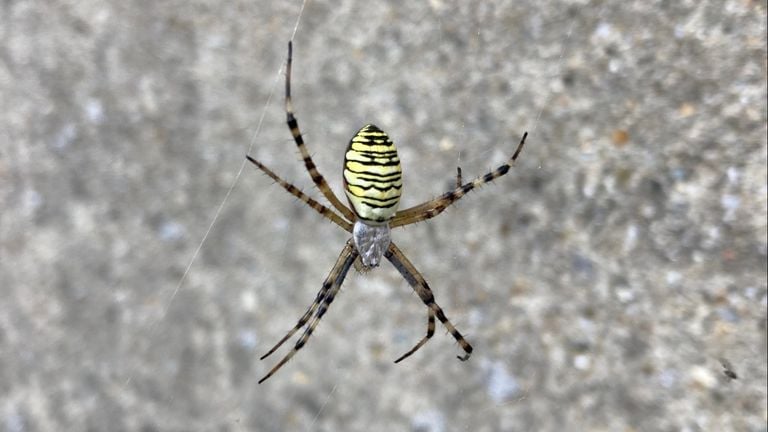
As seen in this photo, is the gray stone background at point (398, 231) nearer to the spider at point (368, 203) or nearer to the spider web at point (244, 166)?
the spider web at point (244, 166)

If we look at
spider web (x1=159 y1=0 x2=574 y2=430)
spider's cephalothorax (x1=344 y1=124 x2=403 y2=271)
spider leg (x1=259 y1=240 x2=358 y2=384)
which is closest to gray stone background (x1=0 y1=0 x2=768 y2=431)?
spider web (x1=159 y1=0 x2=574 y2=430)

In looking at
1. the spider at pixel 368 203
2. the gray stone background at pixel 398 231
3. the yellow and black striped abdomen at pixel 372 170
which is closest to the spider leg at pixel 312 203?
the spider at pixel 368 203

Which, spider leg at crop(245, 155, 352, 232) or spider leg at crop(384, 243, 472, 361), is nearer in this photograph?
spider leg at crop(245, 155, 352, 232)

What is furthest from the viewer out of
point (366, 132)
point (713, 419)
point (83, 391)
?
point (83, 391)

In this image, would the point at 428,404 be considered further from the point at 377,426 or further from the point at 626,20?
the point at 626,20

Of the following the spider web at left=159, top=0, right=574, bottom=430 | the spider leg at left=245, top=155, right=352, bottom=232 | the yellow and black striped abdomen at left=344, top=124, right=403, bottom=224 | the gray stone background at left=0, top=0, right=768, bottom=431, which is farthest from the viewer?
the spider web at left=159, top=0, right=574, bottom=430

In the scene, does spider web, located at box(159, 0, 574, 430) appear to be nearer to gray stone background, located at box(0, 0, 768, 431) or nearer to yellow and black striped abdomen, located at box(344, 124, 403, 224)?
gray stone background, located at box(0, 0, 768, 431)

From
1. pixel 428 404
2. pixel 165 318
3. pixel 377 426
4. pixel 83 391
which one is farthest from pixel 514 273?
pixel 83 391
